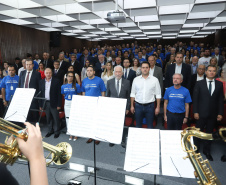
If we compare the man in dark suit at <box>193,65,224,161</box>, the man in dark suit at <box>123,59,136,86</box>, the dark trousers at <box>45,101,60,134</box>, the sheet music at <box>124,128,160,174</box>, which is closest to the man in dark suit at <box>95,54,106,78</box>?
the man in dark suit at <box>123,59,136,86</box>

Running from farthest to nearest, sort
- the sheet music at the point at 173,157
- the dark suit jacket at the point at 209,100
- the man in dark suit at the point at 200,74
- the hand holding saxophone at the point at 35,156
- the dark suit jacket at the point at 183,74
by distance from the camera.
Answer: the man in dark suit at the point at 200,74 → the dark suit jacket at the point at 183,74 → the dark suit jacket at the point at 209,100 → the sheet music at the point at 173,157 → the hand holding saxophone at the point at 35,156

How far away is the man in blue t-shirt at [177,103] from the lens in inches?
98.7

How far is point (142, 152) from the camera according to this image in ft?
4.30

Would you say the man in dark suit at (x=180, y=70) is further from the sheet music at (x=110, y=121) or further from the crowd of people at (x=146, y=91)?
the sheet music at (x=110, y=121)

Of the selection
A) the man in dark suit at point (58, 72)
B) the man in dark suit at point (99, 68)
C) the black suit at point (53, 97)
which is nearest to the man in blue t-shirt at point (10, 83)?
the black suit at point (53, 97)

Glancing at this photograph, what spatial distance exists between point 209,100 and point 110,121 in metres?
1.64

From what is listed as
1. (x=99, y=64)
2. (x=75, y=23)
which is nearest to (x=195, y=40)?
(x=75, y=23)

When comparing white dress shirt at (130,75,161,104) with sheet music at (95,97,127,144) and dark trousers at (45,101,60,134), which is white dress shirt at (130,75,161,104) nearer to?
sheet music at (95,97,127,144)

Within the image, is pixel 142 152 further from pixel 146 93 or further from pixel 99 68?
pixel 99 68

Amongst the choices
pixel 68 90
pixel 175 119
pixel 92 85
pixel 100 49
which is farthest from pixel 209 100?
pixel 100 49

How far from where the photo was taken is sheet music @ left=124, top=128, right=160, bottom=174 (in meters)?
1.24

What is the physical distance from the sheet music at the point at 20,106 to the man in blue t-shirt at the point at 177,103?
2.01 meters

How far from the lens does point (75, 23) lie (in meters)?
7.37

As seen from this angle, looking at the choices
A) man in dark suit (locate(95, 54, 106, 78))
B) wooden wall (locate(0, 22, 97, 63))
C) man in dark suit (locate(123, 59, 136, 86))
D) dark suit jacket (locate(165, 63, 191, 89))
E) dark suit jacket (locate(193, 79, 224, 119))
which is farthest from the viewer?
wooden wall (locate(0, 22, 97, 63))
